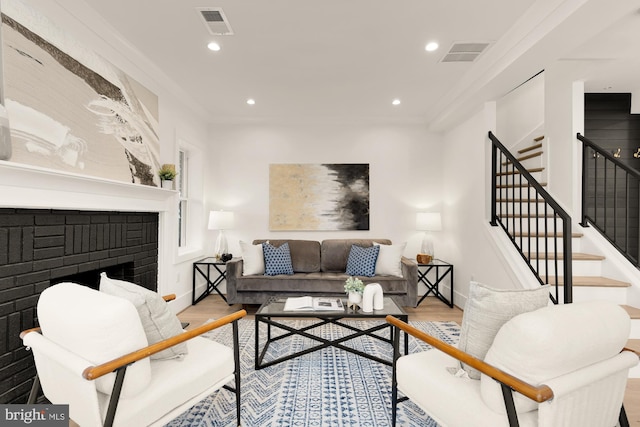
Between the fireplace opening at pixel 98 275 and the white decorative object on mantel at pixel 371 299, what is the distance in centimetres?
226

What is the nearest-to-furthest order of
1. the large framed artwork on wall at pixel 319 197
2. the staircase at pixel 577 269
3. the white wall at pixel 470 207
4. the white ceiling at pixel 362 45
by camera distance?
1. the white ceiling at pixel 362 45
2. the staircase at pixel 577 269
3. the white wall at pixel 470 207
4. the large framed artwork on wall at pixel 319 197

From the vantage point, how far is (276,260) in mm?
4277

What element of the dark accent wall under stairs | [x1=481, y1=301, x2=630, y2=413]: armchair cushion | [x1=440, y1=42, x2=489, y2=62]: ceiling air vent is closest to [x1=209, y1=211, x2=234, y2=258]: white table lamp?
[x1=440, y1=42, x2=489, y2=62]: ceiling air vent

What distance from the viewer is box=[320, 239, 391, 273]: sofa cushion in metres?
4.60

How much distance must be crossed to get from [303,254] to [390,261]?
1.23 meters

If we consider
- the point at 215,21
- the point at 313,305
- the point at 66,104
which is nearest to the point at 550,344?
the point at 313,305

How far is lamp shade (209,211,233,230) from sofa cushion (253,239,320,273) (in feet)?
1.55

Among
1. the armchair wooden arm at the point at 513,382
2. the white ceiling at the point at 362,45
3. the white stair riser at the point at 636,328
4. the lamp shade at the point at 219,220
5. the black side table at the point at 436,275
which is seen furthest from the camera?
the lamp shade at the point at 219,220

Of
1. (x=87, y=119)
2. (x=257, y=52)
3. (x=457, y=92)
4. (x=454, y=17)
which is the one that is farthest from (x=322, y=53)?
(x=87, y=119)

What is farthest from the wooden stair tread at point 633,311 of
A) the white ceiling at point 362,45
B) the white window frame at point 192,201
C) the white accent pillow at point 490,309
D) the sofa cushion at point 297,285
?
the white window frame at point 192,201

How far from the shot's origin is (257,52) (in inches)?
119

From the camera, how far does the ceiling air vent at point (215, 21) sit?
2.40 metres

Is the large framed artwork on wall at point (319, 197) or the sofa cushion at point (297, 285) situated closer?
the sofa cushion at point (297, 285)

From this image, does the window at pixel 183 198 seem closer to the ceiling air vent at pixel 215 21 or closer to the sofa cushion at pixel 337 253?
the sofa cushion at pixel 337 253
